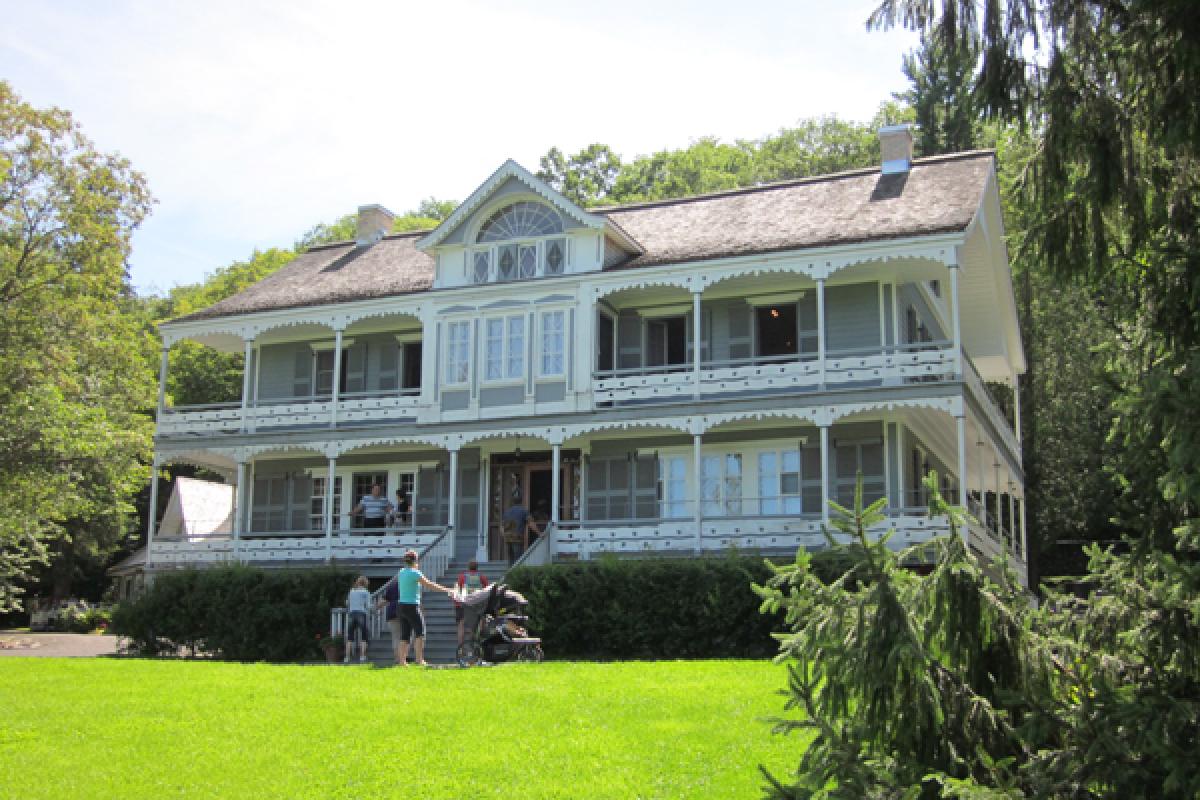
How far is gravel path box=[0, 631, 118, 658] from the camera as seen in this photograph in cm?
2498

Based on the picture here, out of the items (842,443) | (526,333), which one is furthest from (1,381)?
(842,443)

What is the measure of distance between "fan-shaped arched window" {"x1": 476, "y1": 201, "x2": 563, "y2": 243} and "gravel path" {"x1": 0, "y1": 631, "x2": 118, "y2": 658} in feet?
39.5

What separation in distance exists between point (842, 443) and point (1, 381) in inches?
813

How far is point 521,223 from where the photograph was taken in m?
26.6

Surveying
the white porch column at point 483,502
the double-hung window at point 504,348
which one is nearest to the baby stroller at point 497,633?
the white porch column at point 483,502

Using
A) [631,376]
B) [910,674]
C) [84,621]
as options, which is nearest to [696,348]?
[631,376]

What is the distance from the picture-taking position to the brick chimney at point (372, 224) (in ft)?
107

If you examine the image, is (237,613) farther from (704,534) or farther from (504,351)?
(704,534)

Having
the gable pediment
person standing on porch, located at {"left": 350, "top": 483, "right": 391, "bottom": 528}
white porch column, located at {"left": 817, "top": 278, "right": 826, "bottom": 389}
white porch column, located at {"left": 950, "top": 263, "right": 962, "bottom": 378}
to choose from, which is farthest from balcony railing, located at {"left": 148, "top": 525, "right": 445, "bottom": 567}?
white porch column, located at {"left": 950, "top": 263, "right": 962, "bottom": 378}

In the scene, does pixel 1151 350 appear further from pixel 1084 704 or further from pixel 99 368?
pixel 99 368

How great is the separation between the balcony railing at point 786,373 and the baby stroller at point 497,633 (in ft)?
23.5

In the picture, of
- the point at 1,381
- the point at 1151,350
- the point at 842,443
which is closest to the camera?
the point at 1151,350

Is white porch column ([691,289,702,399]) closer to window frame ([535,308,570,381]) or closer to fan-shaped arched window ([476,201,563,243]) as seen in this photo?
window frame ([535,308,570,381])

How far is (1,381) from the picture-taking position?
29297 mm
